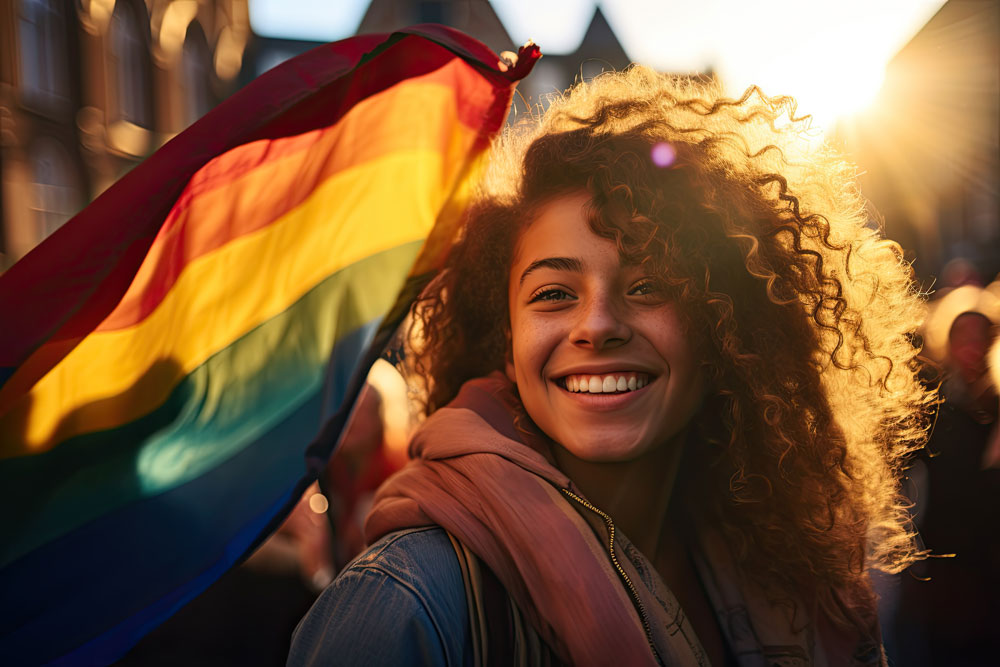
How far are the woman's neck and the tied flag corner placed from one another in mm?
595

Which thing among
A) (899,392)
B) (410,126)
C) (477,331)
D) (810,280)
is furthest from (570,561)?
(899,392)

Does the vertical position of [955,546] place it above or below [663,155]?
below

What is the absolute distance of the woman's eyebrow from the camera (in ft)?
5.77

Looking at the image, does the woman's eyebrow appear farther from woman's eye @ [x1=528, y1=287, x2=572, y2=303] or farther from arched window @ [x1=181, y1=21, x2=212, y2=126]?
arched window @ [x1=181, y1=21, x2=212, y2=126]

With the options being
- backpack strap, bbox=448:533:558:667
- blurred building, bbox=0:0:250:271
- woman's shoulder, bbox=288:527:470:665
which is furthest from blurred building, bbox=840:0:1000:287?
woman's shoulder, bbox=288:527:470:665

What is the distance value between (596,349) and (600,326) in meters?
0.06

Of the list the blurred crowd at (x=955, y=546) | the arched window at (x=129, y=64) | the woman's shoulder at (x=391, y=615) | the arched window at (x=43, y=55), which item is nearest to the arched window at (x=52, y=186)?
the arched window at (x=43, y=55)

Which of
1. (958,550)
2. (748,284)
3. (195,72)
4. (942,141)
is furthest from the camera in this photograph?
(942,141)

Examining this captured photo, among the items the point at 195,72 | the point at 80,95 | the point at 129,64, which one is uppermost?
the point at 195,72

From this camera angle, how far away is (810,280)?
6.38 feet

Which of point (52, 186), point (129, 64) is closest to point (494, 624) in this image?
point (52, 186)

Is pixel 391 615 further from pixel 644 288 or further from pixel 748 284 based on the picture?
pixel 748 284

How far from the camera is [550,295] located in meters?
1.80

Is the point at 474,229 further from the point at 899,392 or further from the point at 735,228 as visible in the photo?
the point at 899,392
